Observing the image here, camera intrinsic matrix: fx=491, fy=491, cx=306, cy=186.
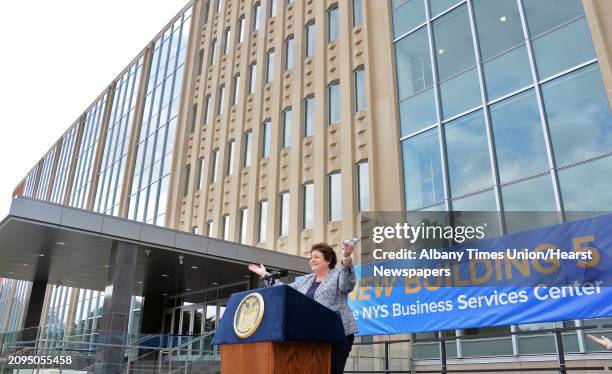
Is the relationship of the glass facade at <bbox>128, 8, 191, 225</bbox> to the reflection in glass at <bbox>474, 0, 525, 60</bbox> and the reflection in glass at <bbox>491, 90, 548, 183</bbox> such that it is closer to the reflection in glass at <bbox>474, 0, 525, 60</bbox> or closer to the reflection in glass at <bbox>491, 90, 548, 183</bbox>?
the reflection in glass at <bbox>474, 0, 525, 60</bbox>

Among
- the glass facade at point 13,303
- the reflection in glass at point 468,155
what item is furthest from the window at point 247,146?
the glass facade at point 13,303

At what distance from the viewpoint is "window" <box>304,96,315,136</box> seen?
19578mm

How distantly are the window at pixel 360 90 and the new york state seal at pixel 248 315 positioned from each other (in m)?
14.4

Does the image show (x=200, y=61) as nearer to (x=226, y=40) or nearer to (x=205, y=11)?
(x=226, y=40)

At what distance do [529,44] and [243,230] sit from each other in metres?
13.3

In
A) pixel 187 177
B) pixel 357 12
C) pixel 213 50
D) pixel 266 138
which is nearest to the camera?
pixel 357 12

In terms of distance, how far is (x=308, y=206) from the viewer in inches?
731

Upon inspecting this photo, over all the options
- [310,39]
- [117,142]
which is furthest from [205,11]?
[310,39]

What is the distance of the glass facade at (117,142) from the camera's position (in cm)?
3303

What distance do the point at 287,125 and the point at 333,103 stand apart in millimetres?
2733

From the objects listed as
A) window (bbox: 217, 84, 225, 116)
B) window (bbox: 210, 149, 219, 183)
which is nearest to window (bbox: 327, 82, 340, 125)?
window (bbox: 210, 149, 219, 183)

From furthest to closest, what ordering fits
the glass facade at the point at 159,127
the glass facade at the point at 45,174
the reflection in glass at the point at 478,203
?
the glass facade at the point at 45,174
the glass facade at the point at 159,127
the reflection in glass at the point at 478,203

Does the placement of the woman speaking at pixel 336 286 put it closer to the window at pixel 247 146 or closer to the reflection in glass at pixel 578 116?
the reflection in glass at pixel 578 116

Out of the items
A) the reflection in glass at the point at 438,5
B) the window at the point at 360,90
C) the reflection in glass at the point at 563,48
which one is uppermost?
the reflection in glass at the point at 438,5
